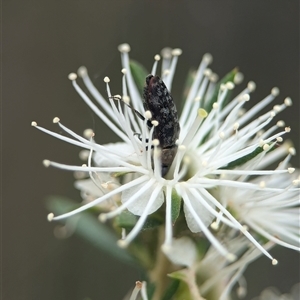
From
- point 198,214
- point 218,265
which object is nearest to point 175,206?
point 198,214

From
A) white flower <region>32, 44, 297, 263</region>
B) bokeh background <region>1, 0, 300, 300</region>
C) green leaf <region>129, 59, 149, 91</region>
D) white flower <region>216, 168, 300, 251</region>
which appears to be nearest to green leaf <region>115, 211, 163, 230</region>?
white flower <region>32, 44, 297, 263</region>

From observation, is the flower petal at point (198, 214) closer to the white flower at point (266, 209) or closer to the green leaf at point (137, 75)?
the white flower at point (266, 209)

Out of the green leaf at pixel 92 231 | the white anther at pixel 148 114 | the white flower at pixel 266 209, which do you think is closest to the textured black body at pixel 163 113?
the white anther at pixel 148 114

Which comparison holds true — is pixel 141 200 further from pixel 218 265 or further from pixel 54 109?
pixel 54 109

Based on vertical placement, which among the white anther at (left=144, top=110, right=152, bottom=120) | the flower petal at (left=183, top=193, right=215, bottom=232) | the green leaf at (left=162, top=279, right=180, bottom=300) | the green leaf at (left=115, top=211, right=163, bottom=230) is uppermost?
the white anther at (left=144, top=110, right=152, bottom=120)

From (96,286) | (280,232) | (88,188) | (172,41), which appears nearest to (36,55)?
(172,41)

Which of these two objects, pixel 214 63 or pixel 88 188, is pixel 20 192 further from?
pixel 88 188

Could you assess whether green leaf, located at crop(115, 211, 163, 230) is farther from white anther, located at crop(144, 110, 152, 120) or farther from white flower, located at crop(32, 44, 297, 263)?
white anther, located at crop(144, 110, 152, 120)
